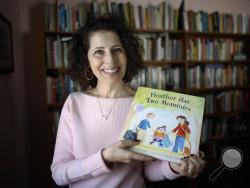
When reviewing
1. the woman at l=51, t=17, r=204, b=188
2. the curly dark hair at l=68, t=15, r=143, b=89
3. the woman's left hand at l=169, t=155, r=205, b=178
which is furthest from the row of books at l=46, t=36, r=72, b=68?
the woman's left hand at l=169, t=155, r=205, b=178

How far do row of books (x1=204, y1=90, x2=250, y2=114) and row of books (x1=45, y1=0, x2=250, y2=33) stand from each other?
803 mm

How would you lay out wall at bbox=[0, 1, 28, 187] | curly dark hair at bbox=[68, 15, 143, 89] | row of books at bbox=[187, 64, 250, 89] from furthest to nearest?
row of books at bbox=[187, 64, 250, 89] → wall at bbox=[0, 1, 28, 187] → curly dark hair at bbox=[68, 15, 143, 89]

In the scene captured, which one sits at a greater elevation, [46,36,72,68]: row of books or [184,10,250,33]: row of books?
[184,10,250,33]: row of books

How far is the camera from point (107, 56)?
3.21 feet

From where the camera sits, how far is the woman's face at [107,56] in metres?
0.98

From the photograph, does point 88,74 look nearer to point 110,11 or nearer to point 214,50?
point 110,11

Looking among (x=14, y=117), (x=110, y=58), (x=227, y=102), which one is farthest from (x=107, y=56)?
(x=227, y=102)

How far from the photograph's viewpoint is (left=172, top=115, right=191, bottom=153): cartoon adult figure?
0.84 meters

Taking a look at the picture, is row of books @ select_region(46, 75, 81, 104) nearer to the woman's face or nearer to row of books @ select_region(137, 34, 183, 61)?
row of books @ select_region(137, 34, 183, 61)

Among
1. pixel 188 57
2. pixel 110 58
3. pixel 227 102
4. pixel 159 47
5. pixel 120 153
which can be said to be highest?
pixel 159 47

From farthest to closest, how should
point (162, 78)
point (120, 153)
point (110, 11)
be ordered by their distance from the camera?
1. point (162, 78)
2. point (110, 11)
3. point (120, 153)

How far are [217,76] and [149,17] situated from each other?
46.1 inches

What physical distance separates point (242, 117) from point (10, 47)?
2.93 meters

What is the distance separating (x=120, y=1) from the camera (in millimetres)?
2627
